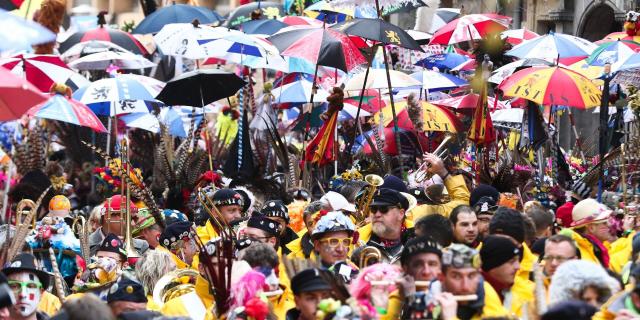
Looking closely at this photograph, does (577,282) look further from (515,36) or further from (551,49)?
(515,36)

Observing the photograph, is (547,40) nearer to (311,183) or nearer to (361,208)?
(311,183)

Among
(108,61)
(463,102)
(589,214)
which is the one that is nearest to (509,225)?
(589,214)

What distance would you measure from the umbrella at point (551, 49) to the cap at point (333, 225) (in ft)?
20.9

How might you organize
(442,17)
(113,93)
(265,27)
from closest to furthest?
1. (113,93)
2. (265,27)
3. (442,17)

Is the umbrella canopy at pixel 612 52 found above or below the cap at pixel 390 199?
above

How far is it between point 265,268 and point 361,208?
4.11 m

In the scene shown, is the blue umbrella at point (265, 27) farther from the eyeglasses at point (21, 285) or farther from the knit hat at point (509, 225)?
the eyeglasses at point (21, 285)

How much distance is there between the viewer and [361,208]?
43.7 feet

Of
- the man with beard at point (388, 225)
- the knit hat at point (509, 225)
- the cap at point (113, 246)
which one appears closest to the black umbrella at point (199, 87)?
the cap at point (113, 246)

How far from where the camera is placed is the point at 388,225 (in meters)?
11.5

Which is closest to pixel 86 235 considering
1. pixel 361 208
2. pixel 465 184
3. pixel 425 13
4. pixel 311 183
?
pixel 361 208

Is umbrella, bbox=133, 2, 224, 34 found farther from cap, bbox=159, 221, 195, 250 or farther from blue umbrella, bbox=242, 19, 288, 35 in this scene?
Answer: cap, bbox=159, 221, 195, 250

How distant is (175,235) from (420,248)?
389 cm

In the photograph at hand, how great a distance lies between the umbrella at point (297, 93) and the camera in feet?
65.5
